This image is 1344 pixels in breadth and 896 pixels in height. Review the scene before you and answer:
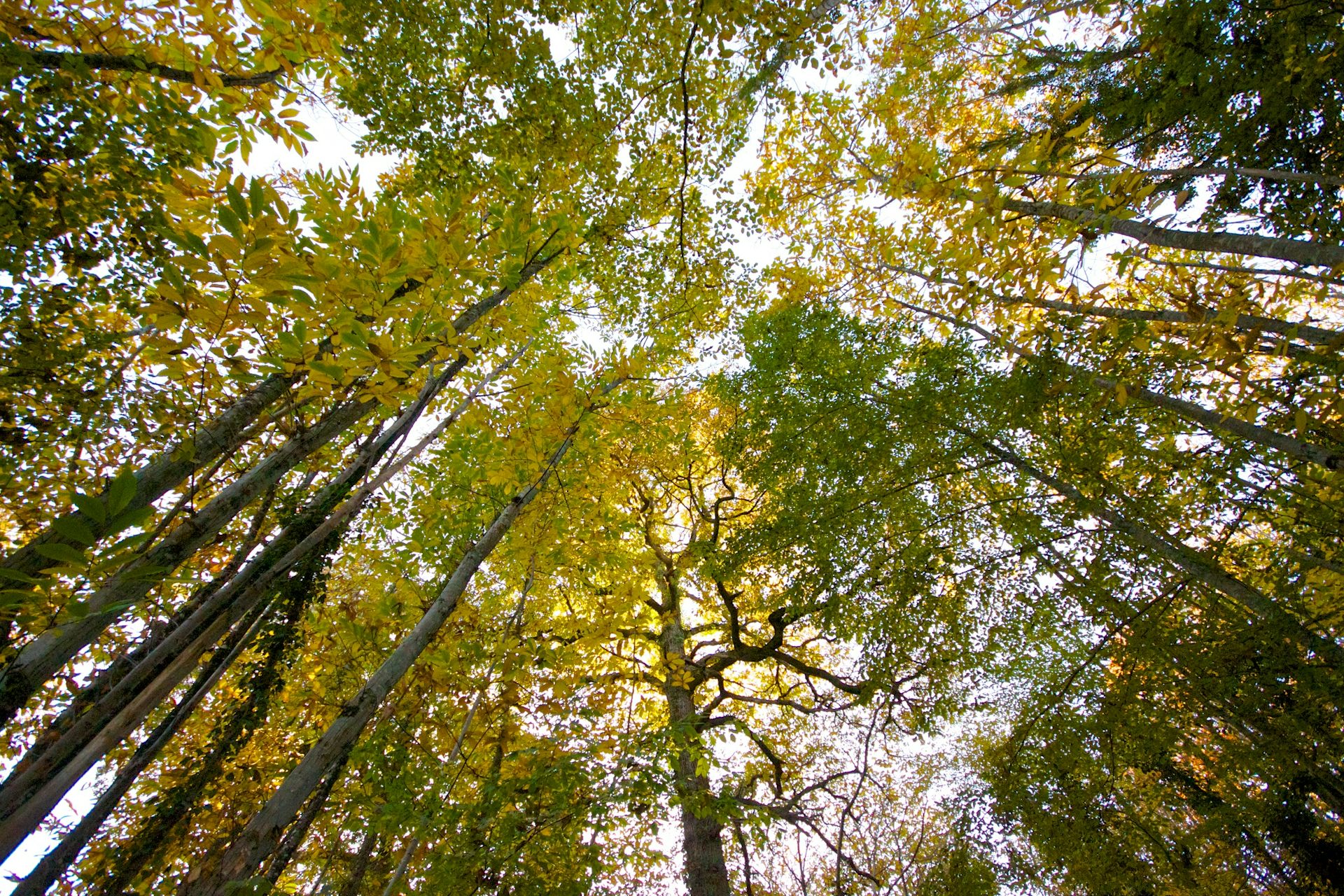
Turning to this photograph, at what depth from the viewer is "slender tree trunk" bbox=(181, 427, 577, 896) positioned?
6.03 feet

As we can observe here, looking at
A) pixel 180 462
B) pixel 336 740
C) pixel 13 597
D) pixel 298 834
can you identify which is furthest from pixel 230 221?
pixel 298 834

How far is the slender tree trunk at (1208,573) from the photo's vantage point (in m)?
2.86

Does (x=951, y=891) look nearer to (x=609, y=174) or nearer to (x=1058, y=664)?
(x=1058, y=664)

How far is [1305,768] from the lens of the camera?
10.4 ft

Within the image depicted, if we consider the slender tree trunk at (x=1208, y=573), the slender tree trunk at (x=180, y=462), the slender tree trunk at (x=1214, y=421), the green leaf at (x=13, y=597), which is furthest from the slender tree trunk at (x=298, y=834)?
the slender tree trunk at (x=1208, y=573)

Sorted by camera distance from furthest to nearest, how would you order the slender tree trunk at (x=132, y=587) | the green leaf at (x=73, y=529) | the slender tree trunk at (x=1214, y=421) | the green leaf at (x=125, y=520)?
the slender tree trunk at (x=1214, y=421) < the slender tree trunk at (x=132, y=587) < the green leaf at (x=125, y=520) < the green leaf at (x=73, y=529)

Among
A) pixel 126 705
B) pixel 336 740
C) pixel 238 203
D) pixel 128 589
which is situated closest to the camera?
pixel 238 203

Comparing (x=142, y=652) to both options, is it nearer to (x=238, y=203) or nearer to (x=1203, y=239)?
(x=238, y=203)

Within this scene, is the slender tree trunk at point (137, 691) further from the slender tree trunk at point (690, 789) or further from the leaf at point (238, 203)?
the slender tree trunk at point (690, 789)

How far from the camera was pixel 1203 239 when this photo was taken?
117 inches

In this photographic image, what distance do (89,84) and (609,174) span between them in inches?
104

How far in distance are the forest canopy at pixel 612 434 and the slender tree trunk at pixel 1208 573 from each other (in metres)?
0.03

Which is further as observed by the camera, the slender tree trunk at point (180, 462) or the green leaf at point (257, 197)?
the slender tree trunk at point (180, 462)

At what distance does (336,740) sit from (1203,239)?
17.3ft
